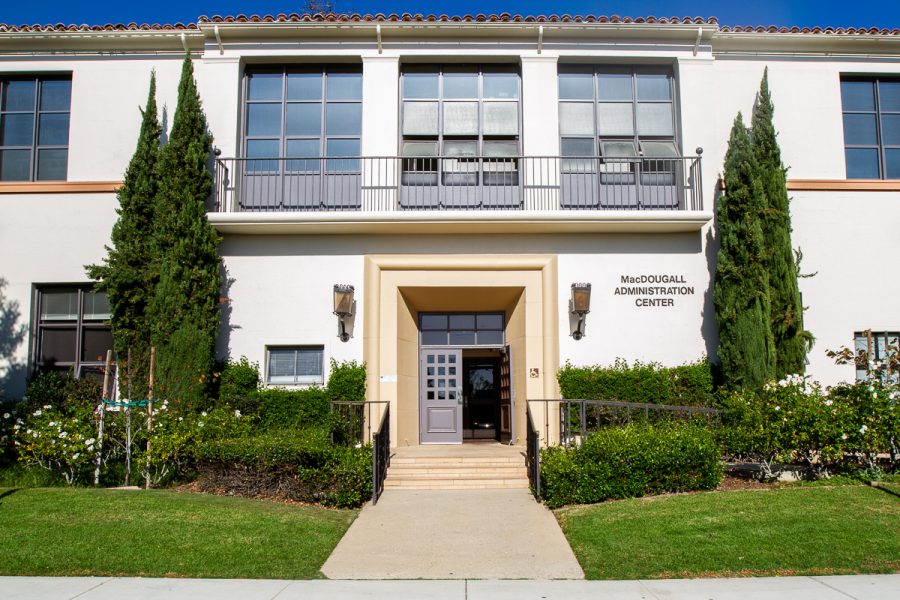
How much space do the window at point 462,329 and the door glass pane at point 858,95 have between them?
7.81 m

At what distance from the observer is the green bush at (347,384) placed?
13484mm

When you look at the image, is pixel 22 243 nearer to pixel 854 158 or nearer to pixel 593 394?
pixel 593 394

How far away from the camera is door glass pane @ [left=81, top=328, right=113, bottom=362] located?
14211mm

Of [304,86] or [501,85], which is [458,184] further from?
[304,86]

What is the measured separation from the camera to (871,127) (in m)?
15.0

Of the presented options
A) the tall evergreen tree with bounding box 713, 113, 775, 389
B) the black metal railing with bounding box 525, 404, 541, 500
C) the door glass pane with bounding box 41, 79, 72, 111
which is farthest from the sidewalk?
the door glass pane with bounding box 41, 79, 72, 111

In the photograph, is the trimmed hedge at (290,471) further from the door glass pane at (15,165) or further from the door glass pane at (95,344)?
the door glass pane at (15,165)

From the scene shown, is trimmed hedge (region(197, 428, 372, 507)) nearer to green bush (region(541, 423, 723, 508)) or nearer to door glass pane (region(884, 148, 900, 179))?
green bush (region(541, 423, 723, 508))

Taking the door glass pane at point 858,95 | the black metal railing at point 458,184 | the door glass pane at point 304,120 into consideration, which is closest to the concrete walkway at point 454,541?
the black metal railing at point 458,184

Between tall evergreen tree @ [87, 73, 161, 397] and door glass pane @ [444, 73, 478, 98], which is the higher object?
door glass pane @ [444, 73, 478, 98]

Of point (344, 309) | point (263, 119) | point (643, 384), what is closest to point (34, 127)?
point (263, 119)

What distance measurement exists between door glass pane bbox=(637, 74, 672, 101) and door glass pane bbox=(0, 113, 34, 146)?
11.6m

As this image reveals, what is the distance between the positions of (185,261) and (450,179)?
16.3 feet

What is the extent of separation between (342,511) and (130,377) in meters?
4.72
